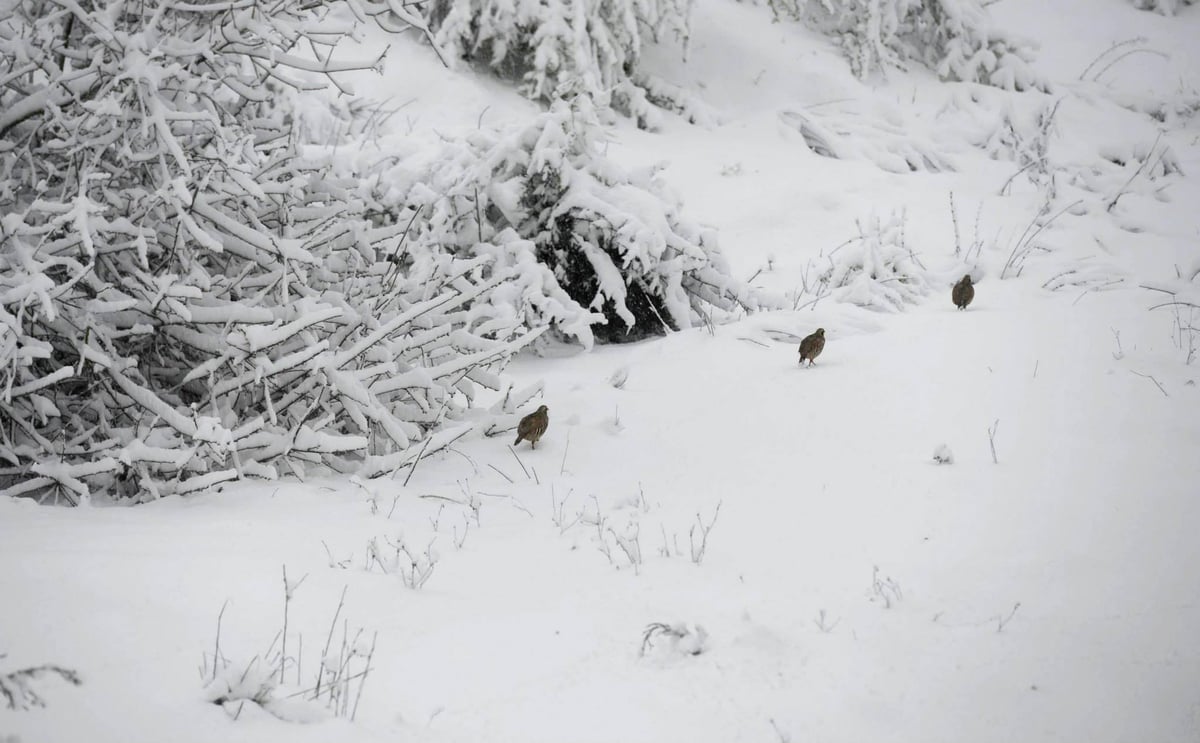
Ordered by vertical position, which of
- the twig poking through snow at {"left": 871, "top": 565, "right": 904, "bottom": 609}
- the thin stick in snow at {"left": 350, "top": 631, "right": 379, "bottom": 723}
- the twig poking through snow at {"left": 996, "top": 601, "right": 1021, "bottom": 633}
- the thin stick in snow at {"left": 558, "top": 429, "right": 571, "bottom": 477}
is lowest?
the thin stick in snow at {"left": 558, "top": 429, "right": 571, "bottom": 477}

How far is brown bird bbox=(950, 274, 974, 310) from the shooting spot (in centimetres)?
482

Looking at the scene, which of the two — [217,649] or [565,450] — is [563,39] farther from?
[217,649]

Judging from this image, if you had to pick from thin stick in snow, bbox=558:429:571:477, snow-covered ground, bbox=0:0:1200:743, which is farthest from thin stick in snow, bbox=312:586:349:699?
thin stick in snow, bbox=558:429:571:477

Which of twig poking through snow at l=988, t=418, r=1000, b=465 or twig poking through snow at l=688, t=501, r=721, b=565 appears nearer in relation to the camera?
twig poking through snow at l=688, t=501, r=721, b=565

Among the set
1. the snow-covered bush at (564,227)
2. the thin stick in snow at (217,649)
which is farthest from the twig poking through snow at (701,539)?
the snow-covered bush at (564,227)

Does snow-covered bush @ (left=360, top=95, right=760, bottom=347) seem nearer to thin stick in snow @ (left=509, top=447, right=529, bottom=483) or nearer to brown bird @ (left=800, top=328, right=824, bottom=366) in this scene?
brown bird @ (left=800, top=328, right=824, bottom=366)

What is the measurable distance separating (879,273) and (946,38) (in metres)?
7.00

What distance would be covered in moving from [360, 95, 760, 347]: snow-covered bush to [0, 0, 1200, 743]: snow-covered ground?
1.32ft

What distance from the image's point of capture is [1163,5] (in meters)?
13.5

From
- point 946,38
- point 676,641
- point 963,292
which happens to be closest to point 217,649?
point 676,641

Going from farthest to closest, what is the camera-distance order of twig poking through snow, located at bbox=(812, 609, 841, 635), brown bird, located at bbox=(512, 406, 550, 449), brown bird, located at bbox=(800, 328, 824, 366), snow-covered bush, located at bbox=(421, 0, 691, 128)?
1. snow-covered bush, located at bbox=(421, 0, 691, 128)
2. brown bird, located at bbox=(800, 328, 824, 366)
3. brown bird, located at bbox=(512, 406, 550, 449)
4. twig poking through snow, located at bbox=(812, 609, 841, 635)

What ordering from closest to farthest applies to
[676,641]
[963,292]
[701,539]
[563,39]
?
[676,641] → [701,539] → [963,292] → [563,39]

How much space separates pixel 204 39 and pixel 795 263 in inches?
194

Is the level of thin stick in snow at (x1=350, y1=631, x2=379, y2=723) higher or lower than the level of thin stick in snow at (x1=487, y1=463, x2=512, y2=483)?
higher
